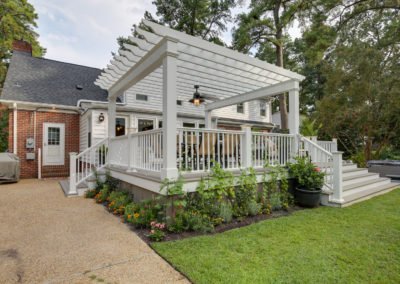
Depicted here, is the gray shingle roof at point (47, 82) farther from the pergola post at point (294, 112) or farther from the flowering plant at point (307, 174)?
the flowering plant at point (307, 174)

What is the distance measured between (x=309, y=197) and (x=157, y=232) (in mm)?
3600

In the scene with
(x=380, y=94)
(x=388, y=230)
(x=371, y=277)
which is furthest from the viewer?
(x=380, y=94)

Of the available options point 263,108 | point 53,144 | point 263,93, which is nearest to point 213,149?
point 263,93

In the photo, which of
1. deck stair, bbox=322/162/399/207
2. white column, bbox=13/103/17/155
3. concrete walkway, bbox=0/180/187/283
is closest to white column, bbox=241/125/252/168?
deck stair, bbox=322/162/399/207

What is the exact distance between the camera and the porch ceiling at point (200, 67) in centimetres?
437

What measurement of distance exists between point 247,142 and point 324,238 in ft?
7.51

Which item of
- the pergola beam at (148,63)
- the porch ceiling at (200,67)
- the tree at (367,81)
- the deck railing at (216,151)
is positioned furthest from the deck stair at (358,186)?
the pergola beam at (148,63)

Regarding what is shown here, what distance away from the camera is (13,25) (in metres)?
16.1

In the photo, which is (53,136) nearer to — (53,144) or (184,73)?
(53,144)

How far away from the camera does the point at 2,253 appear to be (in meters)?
2.97

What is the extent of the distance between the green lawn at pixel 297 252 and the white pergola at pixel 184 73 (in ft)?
4.43

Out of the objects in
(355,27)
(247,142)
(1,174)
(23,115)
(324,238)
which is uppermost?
(355,27)

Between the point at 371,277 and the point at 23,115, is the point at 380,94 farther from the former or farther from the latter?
the point at 23,115

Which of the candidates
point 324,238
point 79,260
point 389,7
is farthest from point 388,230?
point 389,7
